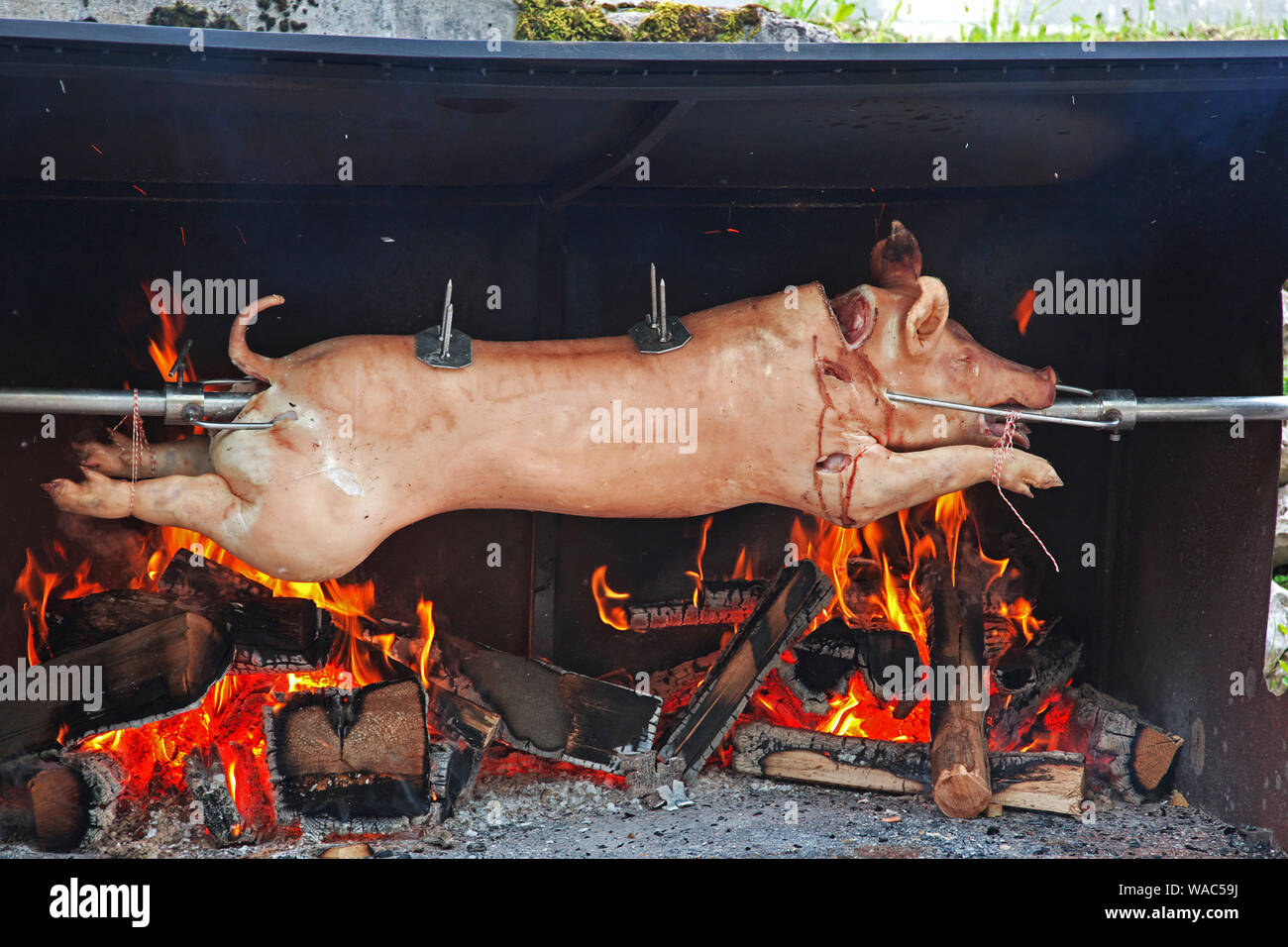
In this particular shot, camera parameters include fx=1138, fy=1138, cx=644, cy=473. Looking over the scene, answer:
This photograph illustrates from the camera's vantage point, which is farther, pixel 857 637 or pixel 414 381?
pixel 857 637

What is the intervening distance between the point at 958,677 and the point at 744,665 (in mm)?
686

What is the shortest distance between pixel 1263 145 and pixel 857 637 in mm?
1924

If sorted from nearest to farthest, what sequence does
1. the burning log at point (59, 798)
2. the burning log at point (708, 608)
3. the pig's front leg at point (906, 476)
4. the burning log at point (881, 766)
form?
the burning log at point (59, 798), the pig's front leg at point (906, 476), the burning log at point (881, 766), the burning log at point (708, 608)

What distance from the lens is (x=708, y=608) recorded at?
399cm

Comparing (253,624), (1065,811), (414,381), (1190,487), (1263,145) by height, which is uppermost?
(1263,145)

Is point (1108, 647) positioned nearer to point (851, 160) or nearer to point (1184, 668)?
point (1184, 668)

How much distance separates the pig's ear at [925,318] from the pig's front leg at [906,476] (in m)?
0.31

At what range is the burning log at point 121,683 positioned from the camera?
330 cm

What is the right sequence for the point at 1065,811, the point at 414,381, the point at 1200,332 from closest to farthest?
the point at 414,381 → the point at 1065,811 → the point at 1200,332

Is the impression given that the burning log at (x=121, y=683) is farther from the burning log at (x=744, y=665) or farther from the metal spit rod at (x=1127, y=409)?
the metal spit rod at (x=1127, y=409)

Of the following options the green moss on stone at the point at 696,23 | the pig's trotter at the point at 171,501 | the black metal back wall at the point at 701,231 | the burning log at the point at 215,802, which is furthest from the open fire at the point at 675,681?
the green moss on stone at the point at 696,23

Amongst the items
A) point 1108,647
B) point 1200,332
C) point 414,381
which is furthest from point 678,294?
point 1108,647

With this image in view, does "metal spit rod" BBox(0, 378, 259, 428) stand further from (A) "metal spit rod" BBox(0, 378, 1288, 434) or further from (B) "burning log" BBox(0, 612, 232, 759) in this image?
(B) "burning log" BBox(0, 612, 232, 759)

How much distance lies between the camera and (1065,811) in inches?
136
